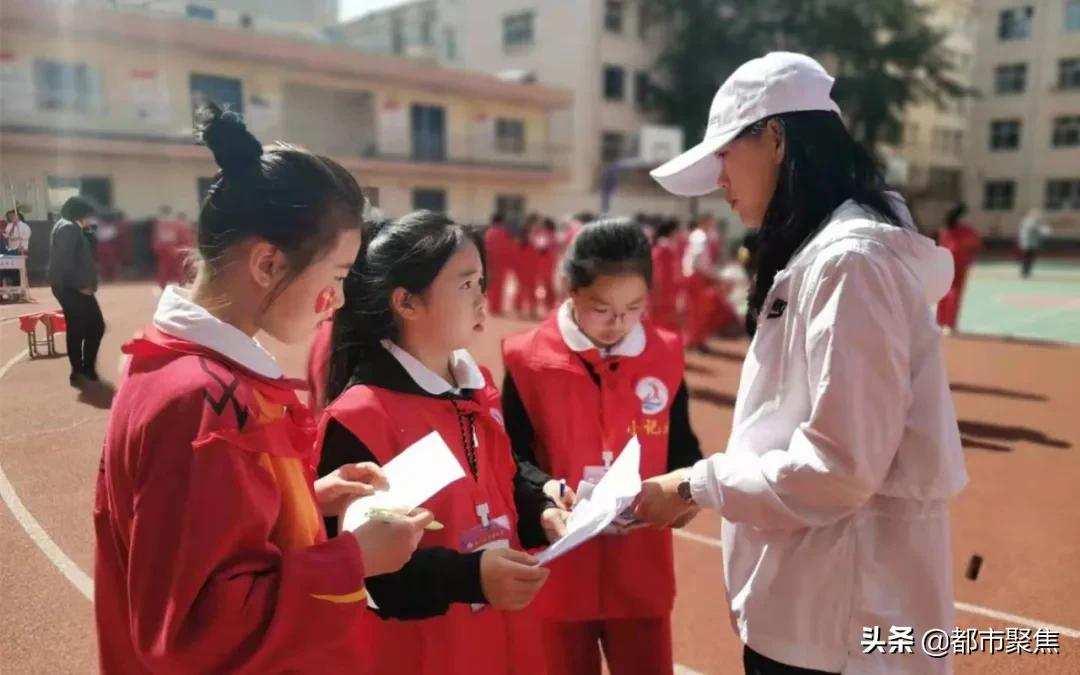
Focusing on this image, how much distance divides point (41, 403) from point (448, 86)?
1864 centimetres

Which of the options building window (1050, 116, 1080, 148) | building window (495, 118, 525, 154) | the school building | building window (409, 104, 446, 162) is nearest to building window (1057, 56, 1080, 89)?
building window (1050, 116, 1080, 148)

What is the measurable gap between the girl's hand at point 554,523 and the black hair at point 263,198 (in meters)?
0.78

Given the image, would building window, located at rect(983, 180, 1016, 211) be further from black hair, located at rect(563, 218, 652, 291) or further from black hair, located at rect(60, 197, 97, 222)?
black hair, located at rect(60, 197, 97, 222)

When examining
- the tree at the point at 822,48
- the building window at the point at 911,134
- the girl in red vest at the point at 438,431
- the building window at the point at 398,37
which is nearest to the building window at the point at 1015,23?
the building window at the point at 911,134

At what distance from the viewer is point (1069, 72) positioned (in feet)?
94.4

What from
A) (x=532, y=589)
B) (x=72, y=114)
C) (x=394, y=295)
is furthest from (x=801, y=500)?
(x=72, y=114)

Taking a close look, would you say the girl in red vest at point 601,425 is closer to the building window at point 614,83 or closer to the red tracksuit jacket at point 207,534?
the red tracksuit jacket at point 207,534

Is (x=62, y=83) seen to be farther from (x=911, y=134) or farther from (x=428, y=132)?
(x=911, y=134)

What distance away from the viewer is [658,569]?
6.41 ft

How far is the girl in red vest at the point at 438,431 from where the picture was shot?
53.9 inches

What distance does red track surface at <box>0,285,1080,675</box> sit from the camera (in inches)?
58.6

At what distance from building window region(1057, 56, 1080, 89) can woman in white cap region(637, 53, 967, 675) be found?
112 ft

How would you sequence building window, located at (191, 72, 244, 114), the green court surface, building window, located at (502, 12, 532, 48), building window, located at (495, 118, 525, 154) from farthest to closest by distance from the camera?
building window, located at (495, 118, 525, 154) < building window, located at (502, 12, 532, 48) < the green court surface < building window, located at (191, 72, 244, 114)

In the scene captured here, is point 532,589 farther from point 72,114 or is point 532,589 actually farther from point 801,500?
point 72,114
